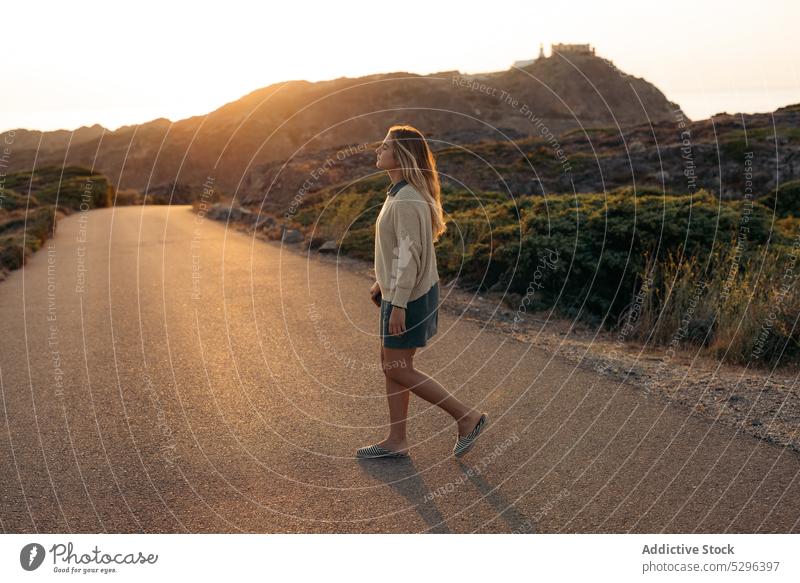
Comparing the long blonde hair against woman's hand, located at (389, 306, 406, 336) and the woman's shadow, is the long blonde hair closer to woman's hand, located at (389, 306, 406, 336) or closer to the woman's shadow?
woman's hand, located at (389, 306, 406, 336)

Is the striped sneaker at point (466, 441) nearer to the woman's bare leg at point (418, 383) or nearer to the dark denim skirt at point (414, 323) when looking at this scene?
the woman's bare leg at point (418, 383)

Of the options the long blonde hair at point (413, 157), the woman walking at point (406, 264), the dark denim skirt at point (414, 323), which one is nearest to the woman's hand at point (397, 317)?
the woman walking at point (406, 264)

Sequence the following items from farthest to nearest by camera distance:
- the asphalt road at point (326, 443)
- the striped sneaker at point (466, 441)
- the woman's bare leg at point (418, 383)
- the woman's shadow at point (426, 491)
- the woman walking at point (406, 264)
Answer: the striped sneaker at point (466, 441)
the woman's bare leg at point (418, 383)
the woman walking at point (406, 264)
the asphalt road at point (326, 443)
the woman's shadow at point (426, 491)

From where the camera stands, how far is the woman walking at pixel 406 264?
15.0 feet

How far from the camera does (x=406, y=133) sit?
15.1 ft

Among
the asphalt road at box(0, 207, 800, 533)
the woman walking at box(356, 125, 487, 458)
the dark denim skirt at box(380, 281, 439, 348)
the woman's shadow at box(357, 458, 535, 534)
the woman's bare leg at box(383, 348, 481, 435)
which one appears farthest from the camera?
the woman's bare leg at box(383, 348, 481, 435)

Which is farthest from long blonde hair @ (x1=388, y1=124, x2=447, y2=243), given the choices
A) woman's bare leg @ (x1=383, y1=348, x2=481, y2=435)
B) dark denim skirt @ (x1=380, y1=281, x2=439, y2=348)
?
woman's bare leg @ (x1=383, y1=348, x2=481, y2=435)

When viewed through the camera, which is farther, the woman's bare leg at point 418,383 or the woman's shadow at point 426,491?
the woman's bare leg at point 418,383

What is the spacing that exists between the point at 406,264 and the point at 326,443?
1.50 metres

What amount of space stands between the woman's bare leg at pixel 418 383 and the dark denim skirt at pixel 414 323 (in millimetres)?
74

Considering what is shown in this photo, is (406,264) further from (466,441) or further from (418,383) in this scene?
(466,441)

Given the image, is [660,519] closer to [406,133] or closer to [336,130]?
[406,133]

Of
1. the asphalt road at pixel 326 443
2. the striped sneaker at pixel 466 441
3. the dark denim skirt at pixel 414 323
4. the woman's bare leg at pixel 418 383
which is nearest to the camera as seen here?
the asphalt road at pixel 326 443

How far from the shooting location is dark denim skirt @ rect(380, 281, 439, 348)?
15.6 ft
